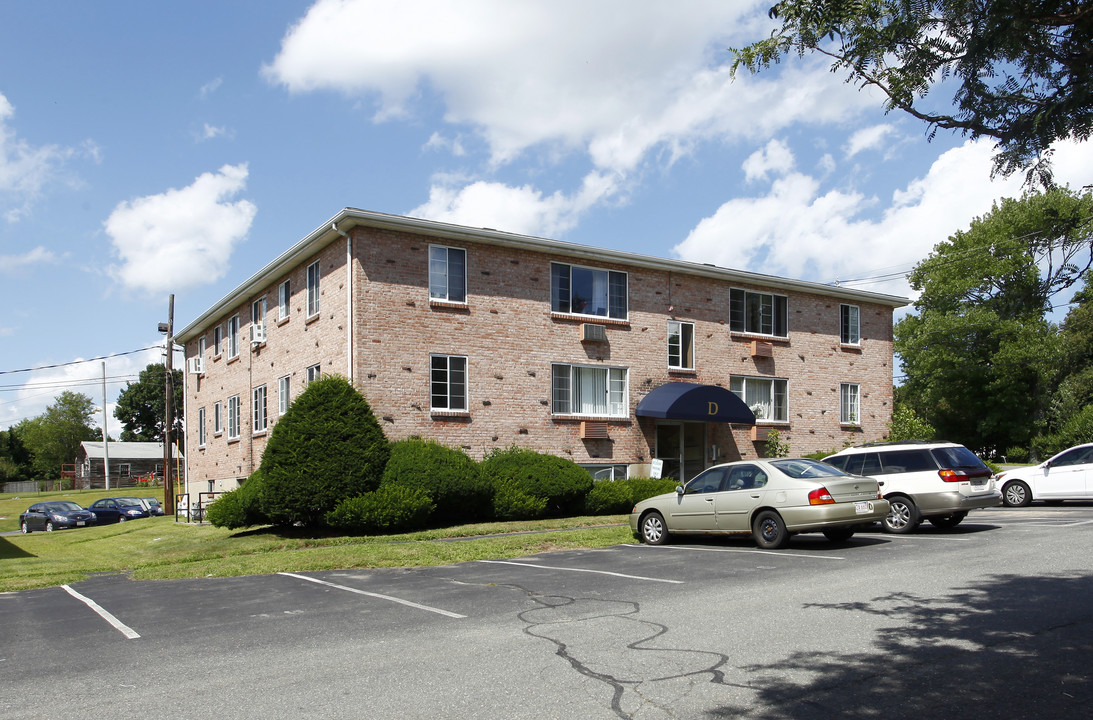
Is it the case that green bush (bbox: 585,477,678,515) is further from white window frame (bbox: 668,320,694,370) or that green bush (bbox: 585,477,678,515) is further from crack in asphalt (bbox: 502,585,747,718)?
crack in asphalt (bbox: 502,585,747,718)

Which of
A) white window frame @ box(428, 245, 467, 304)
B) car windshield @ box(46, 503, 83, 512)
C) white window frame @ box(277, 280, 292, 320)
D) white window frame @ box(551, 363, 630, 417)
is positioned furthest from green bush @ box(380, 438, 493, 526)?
car windshield @ box(46, 503, 83, 512)

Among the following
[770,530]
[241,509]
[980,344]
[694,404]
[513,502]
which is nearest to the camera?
[770,530]

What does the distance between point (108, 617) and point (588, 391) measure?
55.6 ft

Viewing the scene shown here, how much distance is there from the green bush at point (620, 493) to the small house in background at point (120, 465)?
2441 inches

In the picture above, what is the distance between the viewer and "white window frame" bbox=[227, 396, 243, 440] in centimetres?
2984

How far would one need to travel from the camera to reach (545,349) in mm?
24625

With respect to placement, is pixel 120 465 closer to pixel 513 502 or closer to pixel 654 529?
pixel 513 502

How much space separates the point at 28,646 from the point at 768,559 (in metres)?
9.00

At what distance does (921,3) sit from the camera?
209 inches

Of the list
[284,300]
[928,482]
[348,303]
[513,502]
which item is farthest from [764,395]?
[284,300]

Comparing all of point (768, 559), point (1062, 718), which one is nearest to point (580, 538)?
point (768, 559)

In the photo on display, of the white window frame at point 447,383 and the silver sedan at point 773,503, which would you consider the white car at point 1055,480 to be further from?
the white window frame at point 447,383

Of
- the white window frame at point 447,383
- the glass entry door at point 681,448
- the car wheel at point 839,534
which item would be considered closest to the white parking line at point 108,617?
the car wheel at point 839,534

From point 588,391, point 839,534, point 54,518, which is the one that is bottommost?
point 54,518
